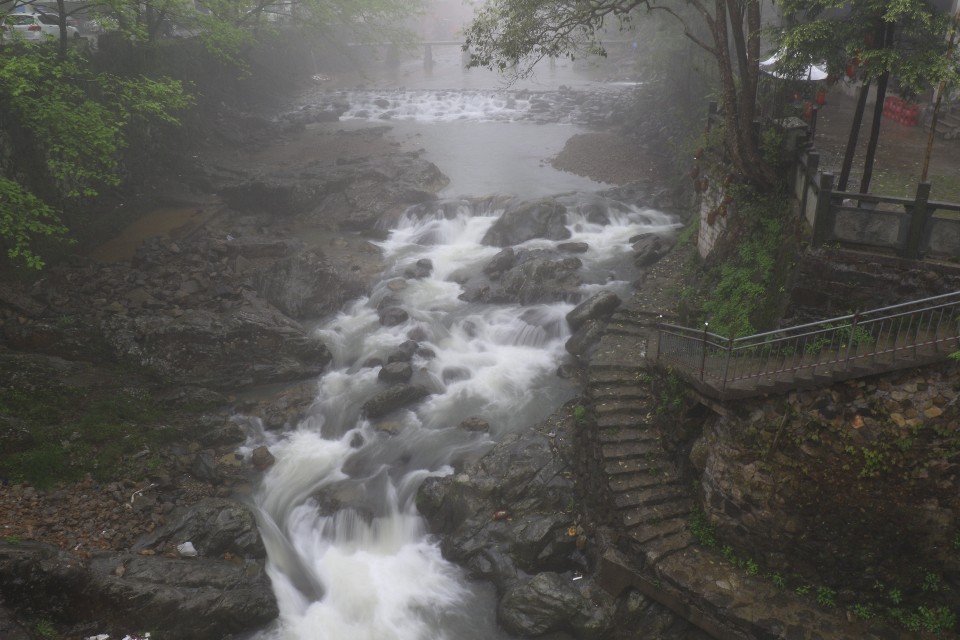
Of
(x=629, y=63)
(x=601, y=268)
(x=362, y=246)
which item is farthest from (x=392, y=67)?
(x=601, y=268)

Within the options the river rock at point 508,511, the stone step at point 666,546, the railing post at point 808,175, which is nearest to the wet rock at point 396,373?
the river rock at point 508,511

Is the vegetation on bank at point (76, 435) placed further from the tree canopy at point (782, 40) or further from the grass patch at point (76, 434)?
the tree canopy at point (782, 40)

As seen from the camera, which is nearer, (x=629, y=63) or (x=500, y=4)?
(x=500, y=4)

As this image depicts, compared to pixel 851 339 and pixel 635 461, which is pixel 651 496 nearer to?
pixel 635 461

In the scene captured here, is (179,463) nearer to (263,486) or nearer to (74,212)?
(263,486)

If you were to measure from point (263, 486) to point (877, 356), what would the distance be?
12.9 m

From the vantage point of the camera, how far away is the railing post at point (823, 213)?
11094 mm

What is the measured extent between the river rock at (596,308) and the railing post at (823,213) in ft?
26.1

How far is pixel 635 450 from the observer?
41.2ft

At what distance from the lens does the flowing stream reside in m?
12.7

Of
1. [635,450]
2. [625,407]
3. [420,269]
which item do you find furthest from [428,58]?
[635,450]

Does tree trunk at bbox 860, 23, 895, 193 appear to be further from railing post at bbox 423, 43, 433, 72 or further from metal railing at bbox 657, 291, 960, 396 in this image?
railing post at bbox 423, 43, 433, 72

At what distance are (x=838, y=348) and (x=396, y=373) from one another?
11.5 m

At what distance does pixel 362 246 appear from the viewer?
26.2 metres
